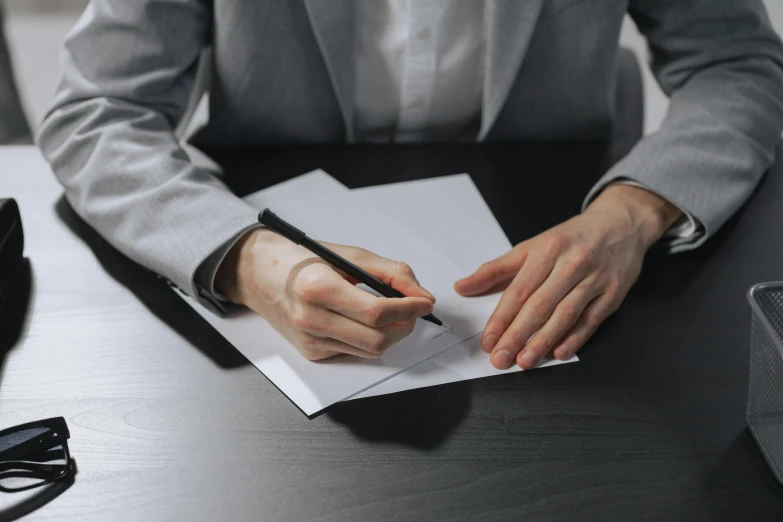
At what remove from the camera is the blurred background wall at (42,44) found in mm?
2676

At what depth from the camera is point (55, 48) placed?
2.98m

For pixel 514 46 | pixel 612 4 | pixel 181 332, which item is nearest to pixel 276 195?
pixel 181 332

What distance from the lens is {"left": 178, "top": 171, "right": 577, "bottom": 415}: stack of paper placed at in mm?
674

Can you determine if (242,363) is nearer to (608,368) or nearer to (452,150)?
(608,368)

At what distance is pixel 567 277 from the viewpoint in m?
0.77

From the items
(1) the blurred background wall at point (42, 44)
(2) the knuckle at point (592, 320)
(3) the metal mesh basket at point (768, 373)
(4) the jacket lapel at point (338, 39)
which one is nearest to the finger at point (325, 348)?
(2) the knuckle at point (592, 320)

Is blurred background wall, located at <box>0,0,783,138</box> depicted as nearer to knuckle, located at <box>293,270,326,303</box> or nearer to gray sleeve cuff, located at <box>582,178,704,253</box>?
gray sleeve cuff, located at <box>582,178,704,253</box>

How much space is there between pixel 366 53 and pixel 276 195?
11.6 inches

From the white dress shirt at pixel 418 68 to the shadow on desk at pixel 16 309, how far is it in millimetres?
533

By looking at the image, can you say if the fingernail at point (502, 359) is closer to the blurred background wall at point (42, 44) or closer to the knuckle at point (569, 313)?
the knuckle at point (569, 313)

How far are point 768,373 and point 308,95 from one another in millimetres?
713

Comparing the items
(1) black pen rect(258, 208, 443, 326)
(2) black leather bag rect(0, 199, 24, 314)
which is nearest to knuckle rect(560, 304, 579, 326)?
(1) black pen rect(258, 208, 443, 326)

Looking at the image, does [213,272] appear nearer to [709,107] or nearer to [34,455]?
[34,455]

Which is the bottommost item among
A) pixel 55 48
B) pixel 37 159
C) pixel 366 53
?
pixel 55 48
